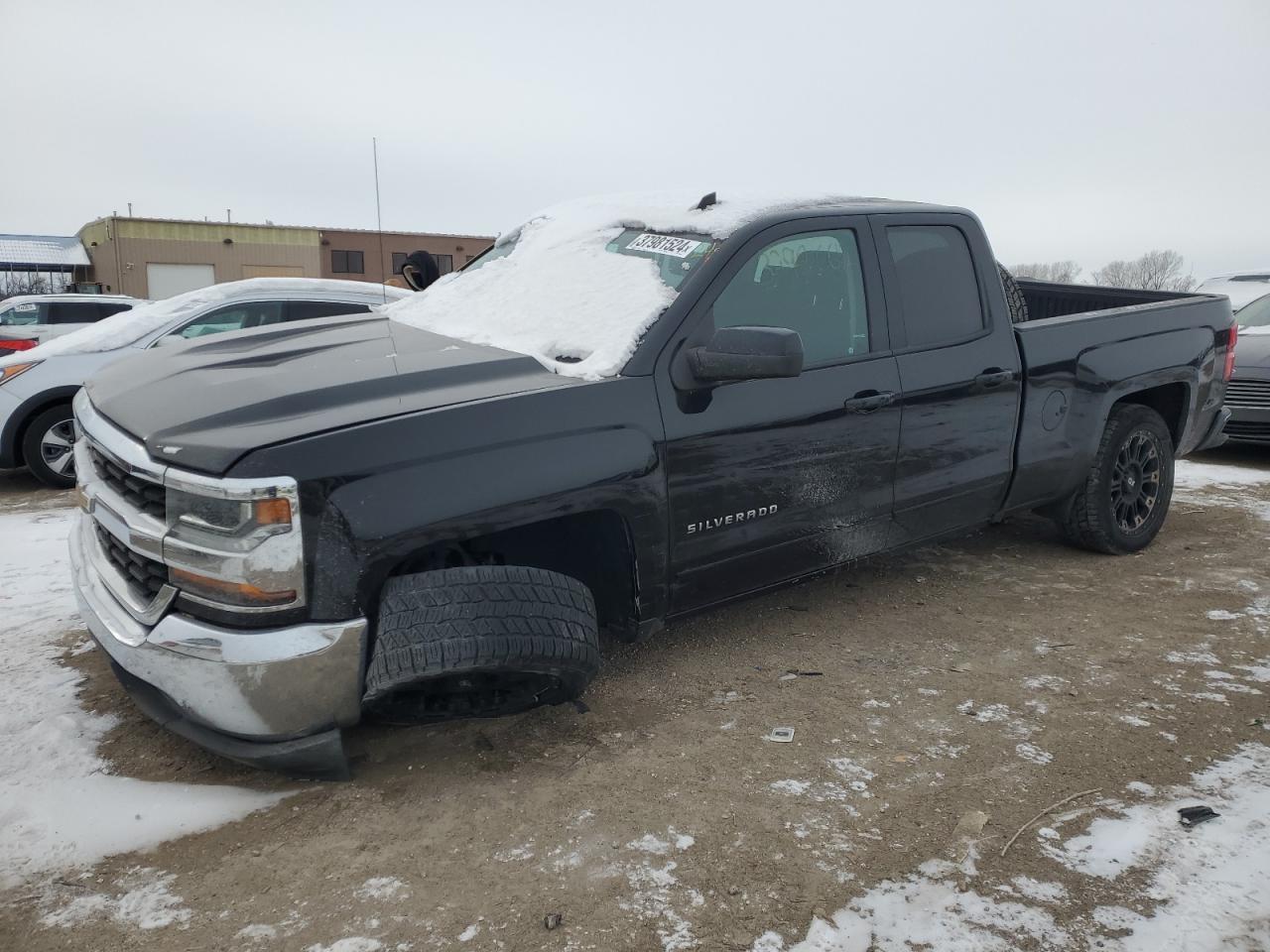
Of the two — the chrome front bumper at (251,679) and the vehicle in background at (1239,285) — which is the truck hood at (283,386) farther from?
the vehicle in background at (1239,285)

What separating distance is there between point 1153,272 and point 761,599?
978 inches

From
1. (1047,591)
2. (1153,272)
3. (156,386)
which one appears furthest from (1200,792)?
(1153,272)

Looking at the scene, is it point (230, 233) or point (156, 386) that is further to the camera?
point (230, 233)

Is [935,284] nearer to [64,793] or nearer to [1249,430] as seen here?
[64,793]

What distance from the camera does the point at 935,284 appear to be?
12.6ft

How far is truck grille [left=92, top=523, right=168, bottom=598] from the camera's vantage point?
8.43 ft

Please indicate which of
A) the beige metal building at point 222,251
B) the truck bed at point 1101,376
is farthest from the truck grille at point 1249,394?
the beige metal building at point 222,251

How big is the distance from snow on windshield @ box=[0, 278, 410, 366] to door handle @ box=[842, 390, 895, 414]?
4.45 meters

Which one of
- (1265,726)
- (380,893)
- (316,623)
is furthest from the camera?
(1265,726)

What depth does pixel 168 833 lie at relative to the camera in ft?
8.10

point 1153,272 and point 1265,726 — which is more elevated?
point 1153,272

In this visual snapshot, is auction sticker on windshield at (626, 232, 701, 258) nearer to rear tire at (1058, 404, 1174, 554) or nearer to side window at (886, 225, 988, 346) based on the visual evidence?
side window at (886, 225, 988, 346)

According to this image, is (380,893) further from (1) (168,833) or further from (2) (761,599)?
(2) (761,599)

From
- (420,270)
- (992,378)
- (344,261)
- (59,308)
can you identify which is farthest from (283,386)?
(344,261)
